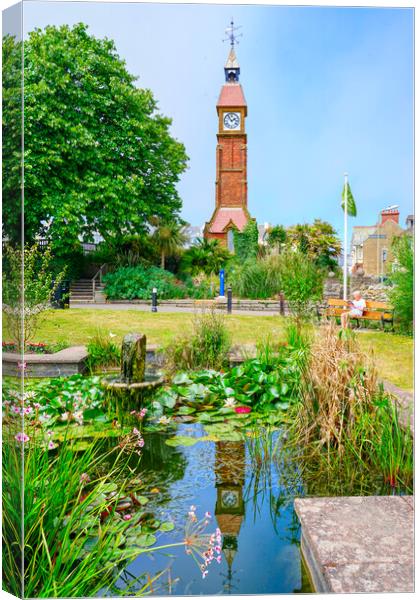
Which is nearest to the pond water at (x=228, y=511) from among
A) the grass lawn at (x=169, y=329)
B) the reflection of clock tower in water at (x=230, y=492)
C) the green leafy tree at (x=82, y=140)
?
the reflection of clock tower in water at (x=230, y=492)

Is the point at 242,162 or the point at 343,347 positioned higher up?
the point at 242,162

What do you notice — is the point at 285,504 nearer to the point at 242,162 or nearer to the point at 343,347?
the point at 343,347

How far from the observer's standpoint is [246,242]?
1331 cm

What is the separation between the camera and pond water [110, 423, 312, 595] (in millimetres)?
1745

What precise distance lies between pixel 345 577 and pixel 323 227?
11.3 meters

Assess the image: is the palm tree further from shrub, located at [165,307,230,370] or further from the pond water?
the pond water

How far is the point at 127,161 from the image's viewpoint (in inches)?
452

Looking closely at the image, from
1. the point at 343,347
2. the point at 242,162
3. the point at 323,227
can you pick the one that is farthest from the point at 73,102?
the point at 343,347

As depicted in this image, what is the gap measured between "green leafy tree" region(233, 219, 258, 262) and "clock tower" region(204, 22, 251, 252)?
1.11 metres

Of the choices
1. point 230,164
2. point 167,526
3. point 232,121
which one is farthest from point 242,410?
point 232,121

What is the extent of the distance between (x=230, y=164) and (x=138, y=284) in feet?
29.3

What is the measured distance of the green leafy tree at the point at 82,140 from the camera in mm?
9586

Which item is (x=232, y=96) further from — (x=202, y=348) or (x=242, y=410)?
(x=242, y=410)

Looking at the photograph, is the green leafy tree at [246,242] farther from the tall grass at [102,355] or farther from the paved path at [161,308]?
the tall grass at [102,355]
